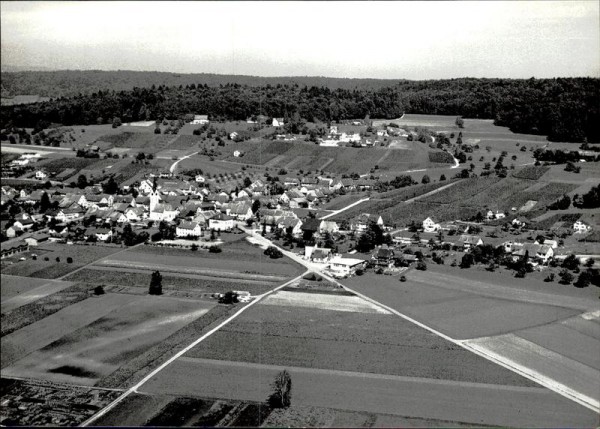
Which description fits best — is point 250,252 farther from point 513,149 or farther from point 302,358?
point 513,149

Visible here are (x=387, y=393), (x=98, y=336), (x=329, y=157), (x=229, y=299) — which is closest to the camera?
(x=387, y=393)

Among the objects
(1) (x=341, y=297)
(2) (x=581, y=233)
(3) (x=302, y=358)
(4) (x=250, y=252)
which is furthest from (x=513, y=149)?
(3) (x=302, y=358)

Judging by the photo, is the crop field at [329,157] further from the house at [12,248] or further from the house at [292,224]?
the house at [12,248]

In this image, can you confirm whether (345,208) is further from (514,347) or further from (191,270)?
(514,347)

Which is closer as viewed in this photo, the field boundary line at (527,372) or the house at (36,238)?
the field boundary line at (527,372)

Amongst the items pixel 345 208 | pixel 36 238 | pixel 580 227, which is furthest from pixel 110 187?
pixel 580 227

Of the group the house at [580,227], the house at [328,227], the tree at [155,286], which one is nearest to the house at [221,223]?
the house at [328,227]
